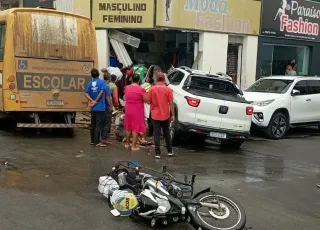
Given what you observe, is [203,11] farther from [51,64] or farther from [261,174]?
[261,174]

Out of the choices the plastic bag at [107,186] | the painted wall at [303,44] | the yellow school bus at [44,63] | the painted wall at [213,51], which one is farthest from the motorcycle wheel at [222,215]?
the painted wall at [303,44]

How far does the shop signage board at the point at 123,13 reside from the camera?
16188 millimetres

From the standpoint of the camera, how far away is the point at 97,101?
34.3ft

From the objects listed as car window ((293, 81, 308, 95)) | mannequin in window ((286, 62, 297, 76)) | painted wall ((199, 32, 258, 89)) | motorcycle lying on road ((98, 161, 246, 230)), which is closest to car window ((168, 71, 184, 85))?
car window ((293, 81, 308, 95))

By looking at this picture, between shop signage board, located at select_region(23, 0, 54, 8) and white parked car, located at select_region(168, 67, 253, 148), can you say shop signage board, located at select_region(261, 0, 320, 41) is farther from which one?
white parked car, located at select_region(168, 67, 253, 148)

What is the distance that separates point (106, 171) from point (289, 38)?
15.7 meters

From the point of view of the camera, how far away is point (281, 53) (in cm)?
2147

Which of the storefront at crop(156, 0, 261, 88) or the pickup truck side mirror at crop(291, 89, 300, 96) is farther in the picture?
the storefront at crop(156, 0, 261, 88)

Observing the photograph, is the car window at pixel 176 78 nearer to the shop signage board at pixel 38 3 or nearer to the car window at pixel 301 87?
the car window at pixel 301 87

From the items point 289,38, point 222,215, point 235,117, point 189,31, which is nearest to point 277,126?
point 235,117

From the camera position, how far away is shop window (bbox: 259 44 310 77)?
67.1 feet

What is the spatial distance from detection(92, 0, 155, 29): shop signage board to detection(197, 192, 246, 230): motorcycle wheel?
38.0ft

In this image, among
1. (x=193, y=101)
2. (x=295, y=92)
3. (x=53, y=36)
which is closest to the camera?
(x=193, y=101)

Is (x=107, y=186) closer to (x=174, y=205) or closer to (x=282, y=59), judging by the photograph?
(x=174, y=205)
